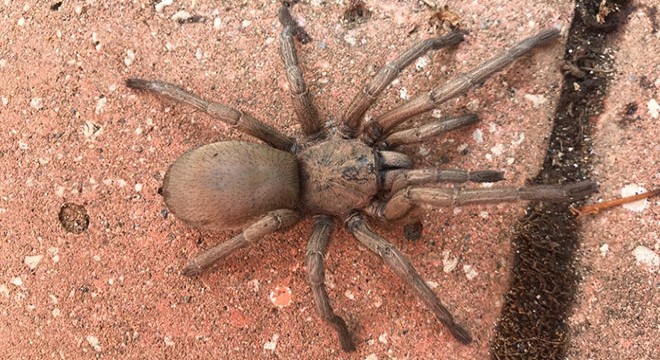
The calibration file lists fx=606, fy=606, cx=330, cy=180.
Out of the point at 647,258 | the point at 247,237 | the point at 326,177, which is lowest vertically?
the point at 247,237

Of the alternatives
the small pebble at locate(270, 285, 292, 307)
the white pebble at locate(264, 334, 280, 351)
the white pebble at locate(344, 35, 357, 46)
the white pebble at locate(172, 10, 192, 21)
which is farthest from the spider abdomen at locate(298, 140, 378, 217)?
the white pebble at locate(172, 10, 192, 21)

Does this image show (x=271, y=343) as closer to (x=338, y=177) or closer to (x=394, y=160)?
(x=338, y=177)

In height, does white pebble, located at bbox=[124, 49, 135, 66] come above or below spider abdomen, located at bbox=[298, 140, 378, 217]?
above

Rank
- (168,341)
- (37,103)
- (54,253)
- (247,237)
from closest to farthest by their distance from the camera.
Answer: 1. (247,237)
2. (168,341)
3. (54,253)
4. (37,103)

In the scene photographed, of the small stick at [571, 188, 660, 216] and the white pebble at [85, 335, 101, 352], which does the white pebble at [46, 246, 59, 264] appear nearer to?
the white pebble at [85, 335, 101, 352]

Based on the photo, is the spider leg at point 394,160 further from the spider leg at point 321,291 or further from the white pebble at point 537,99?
the white pebble at point 537,99

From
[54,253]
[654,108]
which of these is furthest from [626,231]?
[54,253]

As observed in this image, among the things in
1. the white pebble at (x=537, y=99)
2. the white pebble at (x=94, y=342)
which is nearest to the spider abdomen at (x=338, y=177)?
the white pebble at (x=537, y=99)
